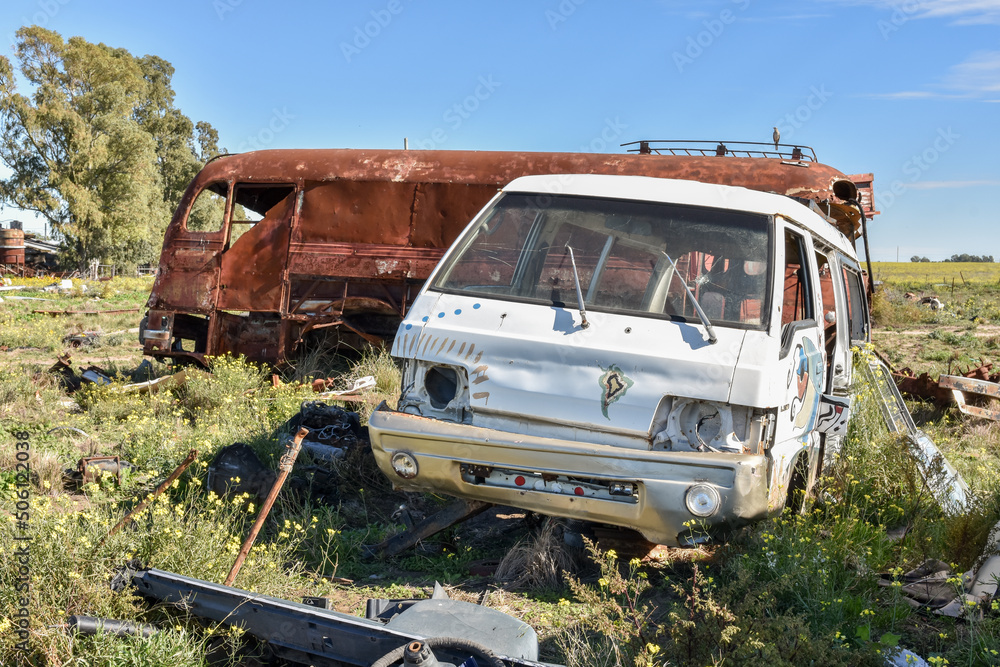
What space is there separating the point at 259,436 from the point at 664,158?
5.35 m

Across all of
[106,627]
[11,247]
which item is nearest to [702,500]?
[106,627]

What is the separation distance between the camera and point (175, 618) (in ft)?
10.5

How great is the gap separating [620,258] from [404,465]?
5.42 ft

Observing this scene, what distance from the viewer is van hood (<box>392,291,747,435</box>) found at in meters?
3.78

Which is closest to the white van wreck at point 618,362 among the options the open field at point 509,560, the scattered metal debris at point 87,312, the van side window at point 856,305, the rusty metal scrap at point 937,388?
the open field at point 509,560

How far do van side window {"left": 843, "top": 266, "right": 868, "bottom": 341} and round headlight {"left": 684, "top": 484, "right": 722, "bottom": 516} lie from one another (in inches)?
158

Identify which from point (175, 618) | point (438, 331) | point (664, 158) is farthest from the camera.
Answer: point (664, 158)

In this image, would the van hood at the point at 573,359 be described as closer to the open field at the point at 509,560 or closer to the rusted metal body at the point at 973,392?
the open field at the point at 509,560

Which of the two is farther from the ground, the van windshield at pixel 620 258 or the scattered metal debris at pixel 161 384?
the van windshield at pixel 620 258

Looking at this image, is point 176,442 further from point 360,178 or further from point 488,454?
point 360,178

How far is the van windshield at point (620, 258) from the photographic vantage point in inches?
165

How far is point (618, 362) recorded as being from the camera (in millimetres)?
3867

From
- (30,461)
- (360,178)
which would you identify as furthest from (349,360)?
(30,461)

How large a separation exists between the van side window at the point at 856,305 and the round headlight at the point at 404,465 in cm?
454
